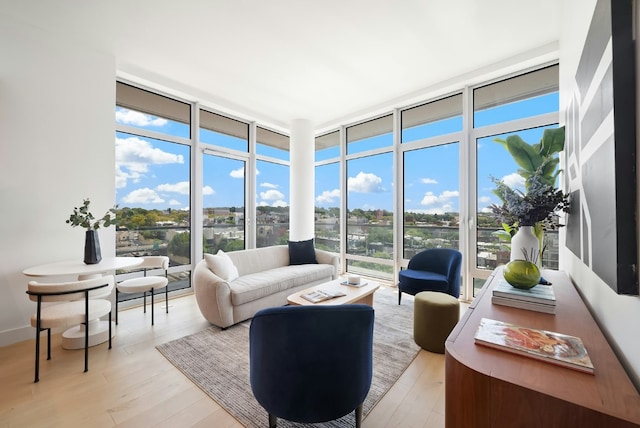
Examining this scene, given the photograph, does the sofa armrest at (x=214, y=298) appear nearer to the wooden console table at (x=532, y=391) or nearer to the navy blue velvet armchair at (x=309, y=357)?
the navy blue velvet armchair at (x=309, y=357)

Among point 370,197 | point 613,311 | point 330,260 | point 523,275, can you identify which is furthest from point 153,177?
point 613,311

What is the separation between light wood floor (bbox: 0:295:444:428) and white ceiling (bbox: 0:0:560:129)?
3169 mm

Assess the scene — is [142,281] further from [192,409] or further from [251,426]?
[251,426]

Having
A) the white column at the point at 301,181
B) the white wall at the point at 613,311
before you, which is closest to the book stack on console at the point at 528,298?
the white wall at the point at 613,311

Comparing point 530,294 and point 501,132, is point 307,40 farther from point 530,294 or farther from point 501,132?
point 530,294

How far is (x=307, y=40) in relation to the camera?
288 cm

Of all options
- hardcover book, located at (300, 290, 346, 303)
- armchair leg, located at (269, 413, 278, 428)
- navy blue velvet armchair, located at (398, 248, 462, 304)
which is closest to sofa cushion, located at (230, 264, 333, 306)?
hardcover book, located at (300, 290, 346, 303)

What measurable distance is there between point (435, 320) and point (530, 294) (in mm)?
1156

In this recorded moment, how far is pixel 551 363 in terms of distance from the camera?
853mm

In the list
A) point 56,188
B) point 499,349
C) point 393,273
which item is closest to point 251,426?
point 499,349

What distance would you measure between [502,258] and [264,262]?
3.37 m

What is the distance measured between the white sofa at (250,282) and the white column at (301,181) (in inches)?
31.0

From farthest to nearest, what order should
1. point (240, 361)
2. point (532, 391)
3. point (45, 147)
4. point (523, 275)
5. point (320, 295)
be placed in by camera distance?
1. point (45, 147)
2. point (320, 295)
3. point (240, 361)
4. point (523, 275)
5. point (532, 391)

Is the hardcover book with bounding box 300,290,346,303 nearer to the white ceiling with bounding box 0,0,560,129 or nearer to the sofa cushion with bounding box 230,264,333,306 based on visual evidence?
the sofa cushion with bounding box 230,264,333,306
